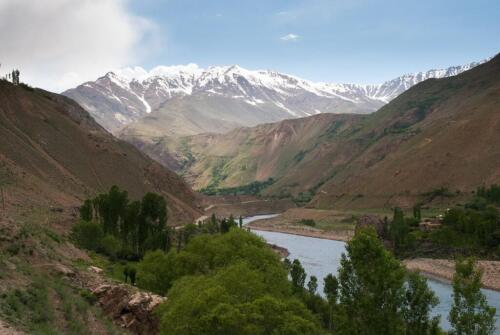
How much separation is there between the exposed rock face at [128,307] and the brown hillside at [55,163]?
135 feet

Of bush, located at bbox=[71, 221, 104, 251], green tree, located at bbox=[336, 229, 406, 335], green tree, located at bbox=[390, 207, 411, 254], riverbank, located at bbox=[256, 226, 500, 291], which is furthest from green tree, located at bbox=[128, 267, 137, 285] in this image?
green tree, located at bbox=[390, 207, 411, 254]

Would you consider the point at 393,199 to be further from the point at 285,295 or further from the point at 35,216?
the point at 285,295

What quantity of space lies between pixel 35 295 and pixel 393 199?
152939mm

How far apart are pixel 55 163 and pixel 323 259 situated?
188 feet

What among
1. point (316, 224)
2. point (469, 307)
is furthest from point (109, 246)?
point (316, 224)

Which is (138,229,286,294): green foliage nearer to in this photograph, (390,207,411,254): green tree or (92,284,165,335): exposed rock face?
(92,284,165,335): exposed rock face

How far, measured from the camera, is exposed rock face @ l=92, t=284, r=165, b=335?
104ft

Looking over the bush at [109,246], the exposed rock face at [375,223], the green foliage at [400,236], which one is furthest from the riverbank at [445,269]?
the bush at [109,246]

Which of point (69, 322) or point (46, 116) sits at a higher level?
point (46, 116)

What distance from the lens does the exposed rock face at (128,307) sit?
1252 inches

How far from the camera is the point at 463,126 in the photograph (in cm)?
17975

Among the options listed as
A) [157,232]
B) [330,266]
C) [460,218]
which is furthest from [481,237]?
[157,232]

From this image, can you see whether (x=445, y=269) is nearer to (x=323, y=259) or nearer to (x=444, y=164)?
(x=323, y=259)

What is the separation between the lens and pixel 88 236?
230 feet
